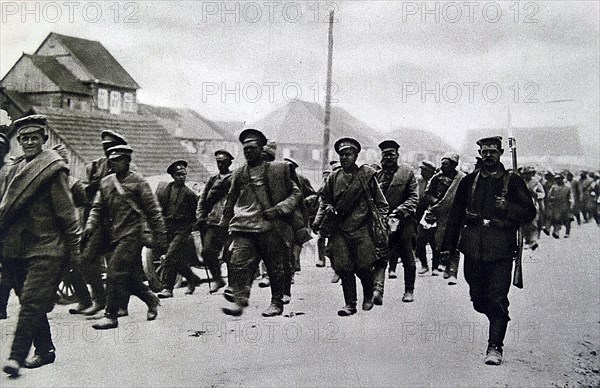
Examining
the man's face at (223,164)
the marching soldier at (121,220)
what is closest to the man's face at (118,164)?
the marching soldier at (121,220)

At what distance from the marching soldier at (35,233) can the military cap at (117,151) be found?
464 millimetres

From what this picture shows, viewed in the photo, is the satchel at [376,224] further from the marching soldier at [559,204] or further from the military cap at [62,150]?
the marching soldier at [559,204]

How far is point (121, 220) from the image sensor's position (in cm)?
538

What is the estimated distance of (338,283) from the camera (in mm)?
7422

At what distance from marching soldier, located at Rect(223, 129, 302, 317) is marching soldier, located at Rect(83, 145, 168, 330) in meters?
0.75

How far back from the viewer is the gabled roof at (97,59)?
221 inches

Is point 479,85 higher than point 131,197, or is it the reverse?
point 479,85

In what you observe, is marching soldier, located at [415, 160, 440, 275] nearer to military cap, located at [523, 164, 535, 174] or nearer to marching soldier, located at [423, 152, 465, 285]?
marching soldier, located at [423, 152, 465, 285]

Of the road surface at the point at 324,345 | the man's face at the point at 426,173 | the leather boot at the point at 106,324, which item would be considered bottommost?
the road surface at the point at 324,345

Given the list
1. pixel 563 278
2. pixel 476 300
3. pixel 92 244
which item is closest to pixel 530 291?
pixel 563 278

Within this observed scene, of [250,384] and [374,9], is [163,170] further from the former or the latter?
[374,9]

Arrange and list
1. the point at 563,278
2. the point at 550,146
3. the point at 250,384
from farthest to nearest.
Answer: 1. the point at 550,146
2. the point at 563,278
3. the point at 250,384

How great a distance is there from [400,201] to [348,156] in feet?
3.35

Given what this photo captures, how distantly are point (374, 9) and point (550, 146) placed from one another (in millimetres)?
3639
